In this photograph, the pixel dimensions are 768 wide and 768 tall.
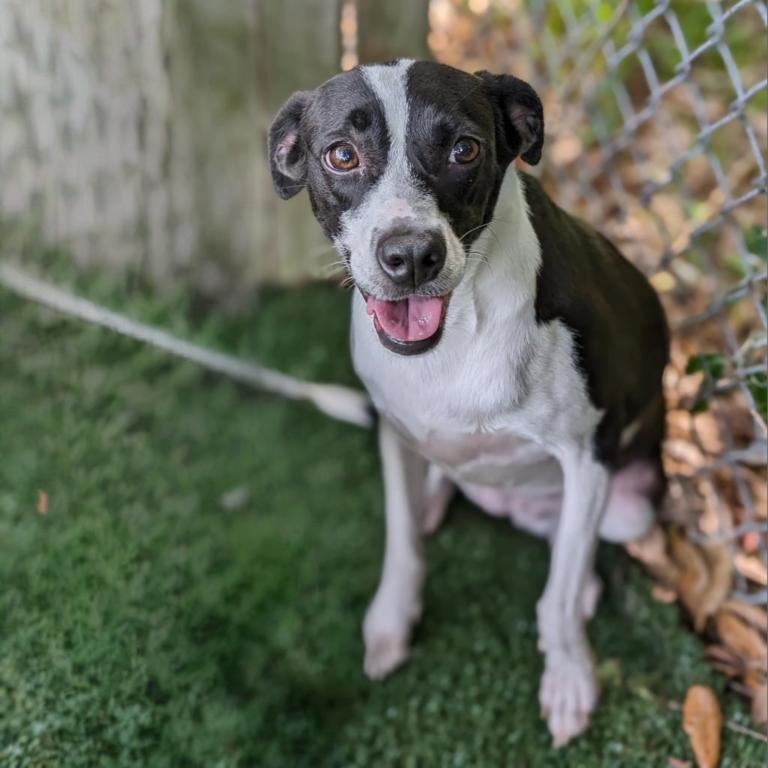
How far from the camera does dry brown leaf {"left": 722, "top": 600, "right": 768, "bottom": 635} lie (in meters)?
2.32

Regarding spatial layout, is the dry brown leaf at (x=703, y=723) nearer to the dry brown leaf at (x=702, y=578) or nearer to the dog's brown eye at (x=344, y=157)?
the dry brown leaf at (x=702, y=578)

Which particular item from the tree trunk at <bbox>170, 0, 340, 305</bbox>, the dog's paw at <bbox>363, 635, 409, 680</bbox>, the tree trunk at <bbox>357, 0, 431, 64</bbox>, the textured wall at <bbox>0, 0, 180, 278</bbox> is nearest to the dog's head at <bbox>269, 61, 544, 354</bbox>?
the textured wall at <bbox>0, 0, 180, 278</bbox>

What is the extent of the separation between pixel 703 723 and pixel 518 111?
1616mm

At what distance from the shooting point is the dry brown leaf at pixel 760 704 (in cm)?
215

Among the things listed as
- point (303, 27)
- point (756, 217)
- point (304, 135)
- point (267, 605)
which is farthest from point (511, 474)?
point (303, 27)

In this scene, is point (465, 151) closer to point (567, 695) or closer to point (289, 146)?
point (289, 146)

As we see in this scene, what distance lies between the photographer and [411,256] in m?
1.54

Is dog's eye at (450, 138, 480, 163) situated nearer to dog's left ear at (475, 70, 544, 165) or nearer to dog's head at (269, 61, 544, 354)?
dog's head at (269, 61, 544, 354)

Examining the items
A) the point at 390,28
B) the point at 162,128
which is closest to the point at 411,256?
the point at 162,128

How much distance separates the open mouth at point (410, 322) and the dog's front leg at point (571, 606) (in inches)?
21.3

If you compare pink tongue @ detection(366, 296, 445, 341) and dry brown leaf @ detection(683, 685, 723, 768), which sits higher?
pink tongue @ detection(366, 296, 445, 341)

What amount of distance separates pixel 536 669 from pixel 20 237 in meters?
1.80

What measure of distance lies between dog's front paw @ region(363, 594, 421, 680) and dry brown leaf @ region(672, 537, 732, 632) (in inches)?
32.5

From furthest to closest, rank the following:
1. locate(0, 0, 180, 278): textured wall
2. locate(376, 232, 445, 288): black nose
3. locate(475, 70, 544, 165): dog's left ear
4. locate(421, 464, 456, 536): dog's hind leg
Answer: locate(421, 464, 456, 536): dog's hind leg
locate(0, 0, 180, 278): textured wall
locate(475, 70, 544, 165): dog's left ear
locate(376, 232, 445, 288): black nose
